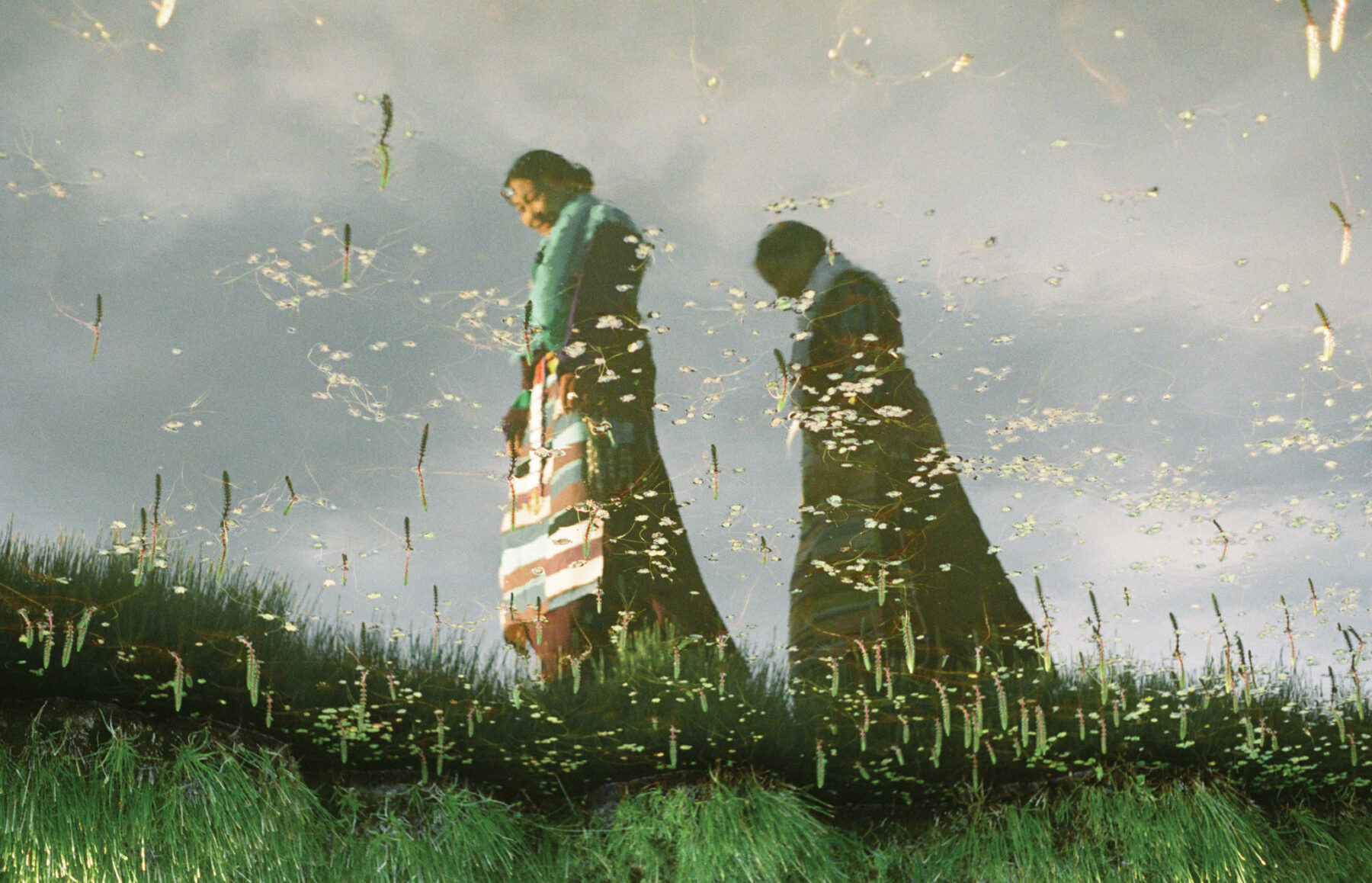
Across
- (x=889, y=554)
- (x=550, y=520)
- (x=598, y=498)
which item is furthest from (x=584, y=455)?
(x=889, y=554)

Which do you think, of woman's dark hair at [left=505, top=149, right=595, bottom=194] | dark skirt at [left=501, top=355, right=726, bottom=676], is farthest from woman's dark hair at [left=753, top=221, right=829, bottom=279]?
dark skirt at [left=501, top=355, right=726, bottom=676]

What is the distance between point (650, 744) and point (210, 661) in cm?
339

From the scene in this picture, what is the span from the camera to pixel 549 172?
508 cm

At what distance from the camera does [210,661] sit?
6.70m

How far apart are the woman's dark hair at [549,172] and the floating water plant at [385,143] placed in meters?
0.58

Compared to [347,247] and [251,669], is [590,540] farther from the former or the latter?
[347,247]

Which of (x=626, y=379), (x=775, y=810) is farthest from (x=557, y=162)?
(x=775, y=810)

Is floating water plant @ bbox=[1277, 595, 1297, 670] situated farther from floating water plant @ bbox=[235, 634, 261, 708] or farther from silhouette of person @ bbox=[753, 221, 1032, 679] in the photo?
floating water plant @ bbox=[235, 634, 261, 708]

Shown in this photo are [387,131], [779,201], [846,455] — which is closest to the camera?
[387,131]

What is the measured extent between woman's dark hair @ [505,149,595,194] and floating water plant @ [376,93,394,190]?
1.90 feet

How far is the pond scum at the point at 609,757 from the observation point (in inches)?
253

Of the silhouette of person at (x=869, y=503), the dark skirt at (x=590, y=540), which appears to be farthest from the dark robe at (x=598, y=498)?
the silhouette of person at (x=869, y=503)

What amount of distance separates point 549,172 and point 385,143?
0.82 m

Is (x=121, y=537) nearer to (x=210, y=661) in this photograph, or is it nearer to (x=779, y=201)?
(x=210, y=661)
